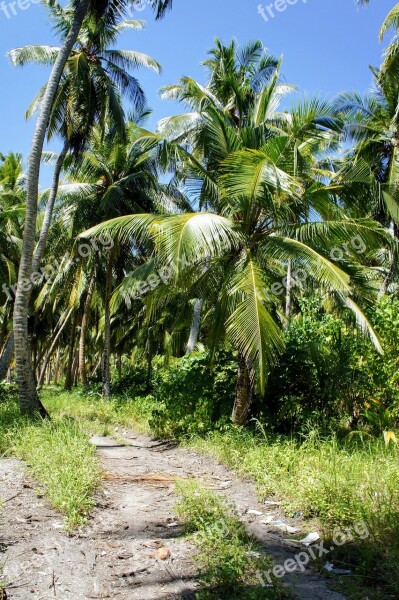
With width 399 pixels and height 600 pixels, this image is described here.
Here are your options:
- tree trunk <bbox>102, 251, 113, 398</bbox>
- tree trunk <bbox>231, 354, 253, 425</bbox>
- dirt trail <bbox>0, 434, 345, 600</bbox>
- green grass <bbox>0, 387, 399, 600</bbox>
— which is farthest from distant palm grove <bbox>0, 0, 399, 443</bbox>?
tree trunk <bbox>102, 251, 113, 398</bbox>

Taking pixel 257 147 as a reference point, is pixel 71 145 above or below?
above

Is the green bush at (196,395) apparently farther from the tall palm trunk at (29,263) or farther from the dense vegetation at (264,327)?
the tall palm trunk at (29,263)

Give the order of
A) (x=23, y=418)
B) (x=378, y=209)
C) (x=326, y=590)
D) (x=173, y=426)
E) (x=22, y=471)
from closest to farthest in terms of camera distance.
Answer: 1. (x=326, y=590)
2. (x=22, y=471)
3. (x=23, y=418)
4. (x=173, y=426)
5. (x=378, y=209)

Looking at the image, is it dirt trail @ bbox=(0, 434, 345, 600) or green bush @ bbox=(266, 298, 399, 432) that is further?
green bush @ bbox=(266, 298, 399, 432)

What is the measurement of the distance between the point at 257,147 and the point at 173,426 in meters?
5.65

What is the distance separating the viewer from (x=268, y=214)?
337 inches

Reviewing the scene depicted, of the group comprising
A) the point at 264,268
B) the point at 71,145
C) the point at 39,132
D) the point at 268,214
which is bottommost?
the point at 264,268

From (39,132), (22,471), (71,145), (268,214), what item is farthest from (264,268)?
(71,145)

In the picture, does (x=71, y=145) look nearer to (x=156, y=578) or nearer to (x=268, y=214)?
(x=268, y=214)

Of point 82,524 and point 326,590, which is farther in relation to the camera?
point 82,524

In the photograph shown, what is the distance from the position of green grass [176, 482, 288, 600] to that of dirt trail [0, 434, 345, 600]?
15cm

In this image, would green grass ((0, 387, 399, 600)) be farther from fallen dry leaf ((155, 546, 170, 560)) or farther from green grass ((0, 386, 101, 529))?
fallen dry leaf ((155, 546, 170, 560))

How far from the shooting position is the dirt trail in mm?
3779

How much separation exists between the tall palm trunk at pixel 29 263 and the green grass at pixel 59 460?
0.88 meters
